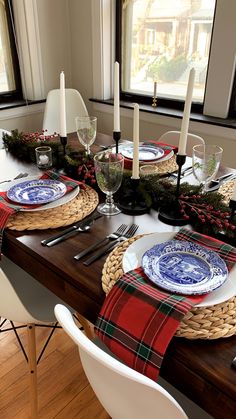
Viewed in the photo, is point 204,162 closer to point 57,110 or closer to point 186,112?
point 186,112

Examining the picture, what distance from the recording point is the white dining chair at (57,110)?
2.48 metres

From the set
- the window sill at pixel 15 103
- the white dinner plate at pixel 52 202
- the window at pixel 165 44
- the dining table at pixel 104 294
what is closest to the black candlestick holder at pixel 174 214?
the dining table at pixel 104 294

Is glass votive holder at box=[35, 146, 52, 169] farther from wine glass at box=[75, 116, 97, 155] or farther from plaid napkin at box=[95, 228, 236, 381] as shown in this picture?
plaid napkin at box=[95, 228, 236, 381]

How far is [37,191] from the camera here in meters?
1.16

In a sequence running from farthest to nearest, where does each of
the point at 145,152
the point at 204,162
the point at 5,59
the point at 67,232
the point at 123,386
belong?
1. the point at 5,59
2. the point at 145,152
3. the point at 204,162
4. the point at 67,232
5. the point at 123,386

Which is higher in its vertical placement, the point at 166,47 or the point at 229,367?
the point at 166,47

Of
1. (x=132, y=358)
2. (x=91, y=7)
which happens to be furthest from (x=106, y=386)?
(x=91, y=7)

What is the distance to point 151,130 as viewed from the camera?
2607 millimetres

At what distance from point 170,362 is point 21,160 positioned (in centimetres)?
120

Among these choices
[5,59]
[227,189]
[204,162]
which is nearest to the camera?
[204,162]

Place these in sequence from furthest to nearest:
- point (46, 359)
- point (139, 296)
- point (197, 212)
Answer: point (46, 359) → point (197, 212) → point (139, 296)

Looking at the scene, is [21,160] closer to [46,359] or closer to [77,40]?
[46,359]

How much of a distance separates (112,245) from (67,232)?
0.49 ft

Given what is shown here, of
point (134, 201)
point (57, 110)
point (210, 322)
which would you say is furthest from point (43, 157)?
point (57, 110)
